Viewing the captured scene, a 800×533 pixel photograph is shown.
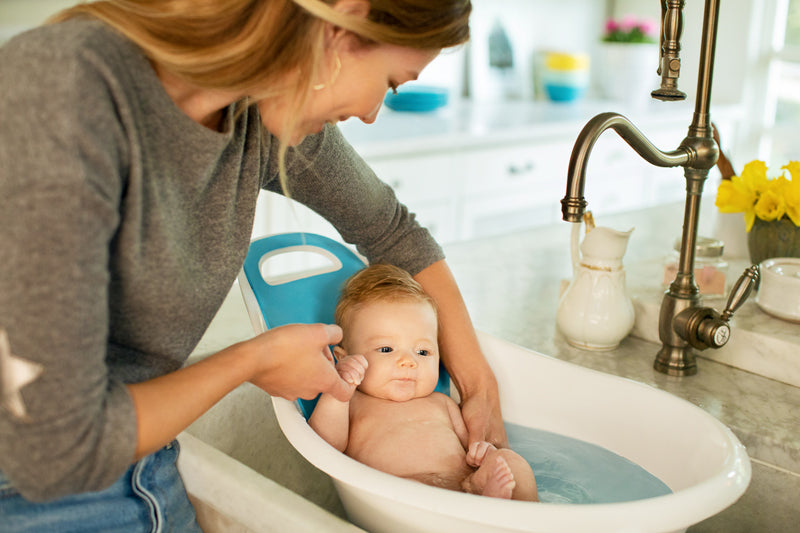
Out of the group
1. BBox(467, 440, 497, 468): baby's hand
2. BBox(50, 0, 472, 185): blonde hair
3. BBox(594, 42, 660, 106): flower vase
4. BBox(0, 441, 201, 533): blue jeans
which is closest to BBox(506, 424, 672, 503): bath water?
BBox(467, 440, 497, 468): baby's hand

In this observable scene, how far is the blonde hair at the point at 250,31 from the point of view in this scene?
0.77 metres

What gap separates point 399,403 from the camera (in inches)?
47.1

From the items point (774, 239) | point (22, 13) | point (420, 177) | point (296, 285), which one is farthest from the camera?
point (420, 177)

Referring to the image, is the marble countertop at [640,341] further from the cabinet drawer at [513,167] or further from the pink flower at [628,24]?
the pink flower at [628,24]

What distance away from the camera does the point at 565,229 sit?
205 cm

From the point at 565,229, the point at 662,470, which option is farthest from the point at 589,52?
the point at 662,470

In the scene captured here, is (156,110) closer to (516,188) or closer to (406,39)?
(406,39)

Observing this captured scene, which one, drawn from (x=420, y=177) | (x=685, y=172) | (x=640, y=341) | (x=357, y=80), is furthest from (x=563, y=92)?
(x=357, y=80)

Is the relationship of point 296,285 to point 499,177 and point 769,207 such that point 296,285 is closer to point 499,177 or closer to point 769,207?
point 769,207

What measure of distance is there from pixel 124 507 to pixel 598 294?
788 mm

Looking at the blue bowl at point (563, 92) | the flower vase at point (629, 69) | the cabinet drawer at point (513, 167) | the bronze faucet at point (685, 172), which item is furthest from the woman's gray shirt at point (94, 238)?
the flower vase at point (629, 69)

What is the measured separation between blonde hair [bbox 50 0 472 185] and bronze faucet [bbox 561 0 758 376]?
0.28 metres

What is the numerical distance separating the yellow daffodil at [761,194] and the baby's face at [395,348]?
640 millimetres

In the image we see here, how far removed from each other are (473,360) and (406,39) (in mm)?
548
